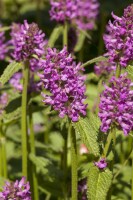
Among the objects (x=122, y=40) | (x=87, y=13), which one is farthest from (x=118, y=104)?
(x=87, y=13)

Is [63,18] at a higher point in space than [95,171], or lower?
higher

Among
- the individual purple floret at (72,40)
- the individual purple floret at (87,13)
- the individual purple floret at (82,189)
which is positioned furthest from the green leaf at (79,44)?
the individual purple floret at (82,189)

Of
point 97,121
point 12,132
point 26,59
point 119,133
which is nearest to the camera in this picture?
point 97,121

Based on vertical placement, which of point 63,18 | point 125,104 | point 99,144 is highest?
point 63,18

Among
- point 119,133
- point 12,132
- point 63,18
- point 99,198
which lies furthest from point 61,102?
point 12,132

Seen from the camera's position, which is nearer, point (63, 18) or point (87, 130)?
point (87, 130)

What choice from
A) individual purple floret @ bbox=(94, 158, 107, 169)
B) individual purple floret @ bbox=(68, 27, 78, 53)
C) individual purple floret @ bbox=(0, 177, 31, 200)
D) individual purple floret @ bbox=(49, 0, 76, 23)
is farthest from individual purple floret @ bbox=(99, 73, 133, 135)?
individual purple floret @ bbox=(68, 27, 78, 53)

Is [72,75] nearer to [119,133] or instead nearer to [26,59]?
[26,59]
